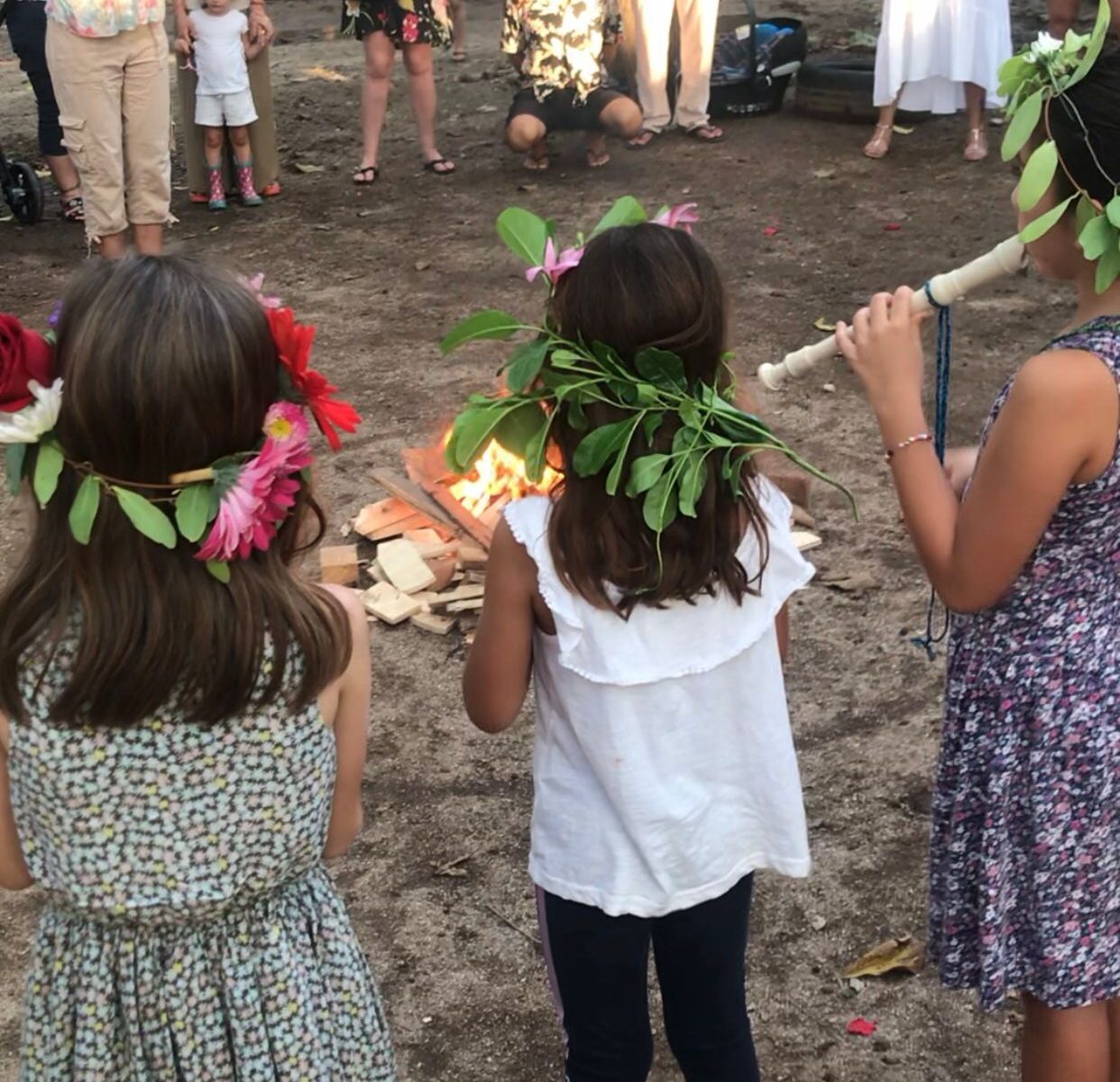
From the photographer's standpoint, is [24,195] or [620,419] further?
[24,195]

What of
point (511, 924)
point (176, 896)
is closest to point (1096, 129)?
point (176, 896)

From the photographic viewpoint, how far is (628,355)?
84.1 inches

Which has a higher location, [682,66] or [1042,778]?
[1042,778]

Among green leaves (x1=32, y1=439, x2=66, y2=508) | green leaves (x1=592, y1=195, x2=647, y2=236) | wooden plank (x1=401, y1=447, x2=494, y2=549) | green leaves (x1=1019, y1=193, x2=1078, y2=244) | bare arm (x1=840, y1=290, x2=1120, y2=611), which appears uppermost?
green leaves (x1=1019, y1=193, x2=1078, y2=244)

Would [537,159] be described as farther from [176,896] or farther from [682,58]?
[176,896]

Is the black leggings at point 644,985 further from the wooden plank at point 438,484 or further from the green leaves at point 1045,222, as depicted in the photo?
the wooden plank at point 438,484

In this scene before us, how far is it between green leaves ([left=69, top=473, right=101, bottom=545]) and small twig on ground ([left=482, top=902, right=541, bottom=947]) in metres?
1.84

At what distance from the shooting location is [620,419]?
84.5 inches

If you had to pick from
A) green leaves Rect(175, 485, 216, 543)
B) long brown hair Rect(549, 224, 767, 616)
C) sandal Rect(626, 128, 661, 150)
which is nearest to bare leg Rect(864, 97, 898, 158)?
sandal Rect(626, 128, 661, 150)

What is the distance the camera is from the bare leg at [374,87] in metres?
8.73

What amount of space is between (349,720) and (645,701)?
447 mm

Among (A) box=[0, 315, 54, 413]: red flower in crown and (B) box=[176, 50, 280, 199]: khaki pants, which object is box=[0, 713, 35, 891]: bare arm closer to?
(A) box=[0, 315, 54, 413]: red flower in crown

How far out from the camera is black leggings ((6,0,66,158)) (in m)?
7.99

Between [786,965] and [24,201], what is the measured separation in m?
6.95
